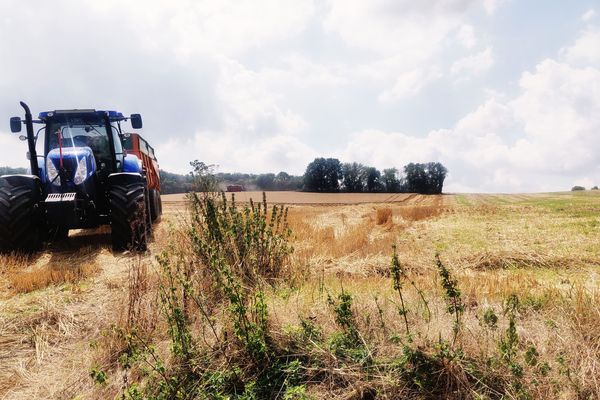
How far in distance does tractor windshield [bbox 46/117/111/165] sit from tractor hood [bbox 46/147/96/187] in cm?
104

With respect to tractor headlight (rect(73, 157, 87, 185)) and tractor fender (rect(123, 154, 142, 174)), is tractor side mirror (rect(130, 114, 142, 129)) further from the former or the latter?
tractor headlight (rect(73, 157, 87, 185))

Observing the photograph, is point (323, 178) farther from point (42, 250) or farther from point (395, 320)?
point (395, 320)

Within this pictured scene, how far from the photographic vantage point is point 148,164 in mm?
13836

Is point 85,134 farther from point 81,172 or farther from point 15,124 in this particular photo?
point 81,172

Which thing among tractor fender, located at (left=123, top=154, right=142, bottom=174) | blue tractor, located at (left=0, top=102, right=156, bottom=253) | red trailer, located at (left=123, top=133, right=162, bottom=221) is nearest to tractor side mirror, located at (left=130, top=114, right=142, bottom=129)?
blue tractor, located at (left=0, top=102, right=156, bottom=253)

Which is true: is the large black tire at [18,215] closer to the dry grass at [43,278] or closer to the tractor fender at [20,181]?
the tractor fender at [20,181]

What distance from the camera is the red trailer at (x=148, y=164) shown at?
448 inches

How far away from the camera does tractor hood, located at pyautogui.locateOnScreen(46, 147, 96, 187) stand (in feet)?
24.6

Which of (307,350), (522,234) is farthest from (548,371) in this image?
(522,234)

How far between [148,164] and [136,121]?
17.2 feet

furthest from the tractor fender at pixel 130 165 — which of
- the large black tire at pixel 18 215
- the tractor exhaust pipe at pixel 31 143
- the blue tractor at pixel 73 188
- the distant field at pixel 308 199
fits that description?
the distant field at pixel 308 199

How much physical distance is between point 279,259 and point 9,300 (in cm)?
324

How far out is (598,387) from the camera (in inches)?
Answer: 94.2

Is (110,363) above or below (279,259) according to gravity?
below
